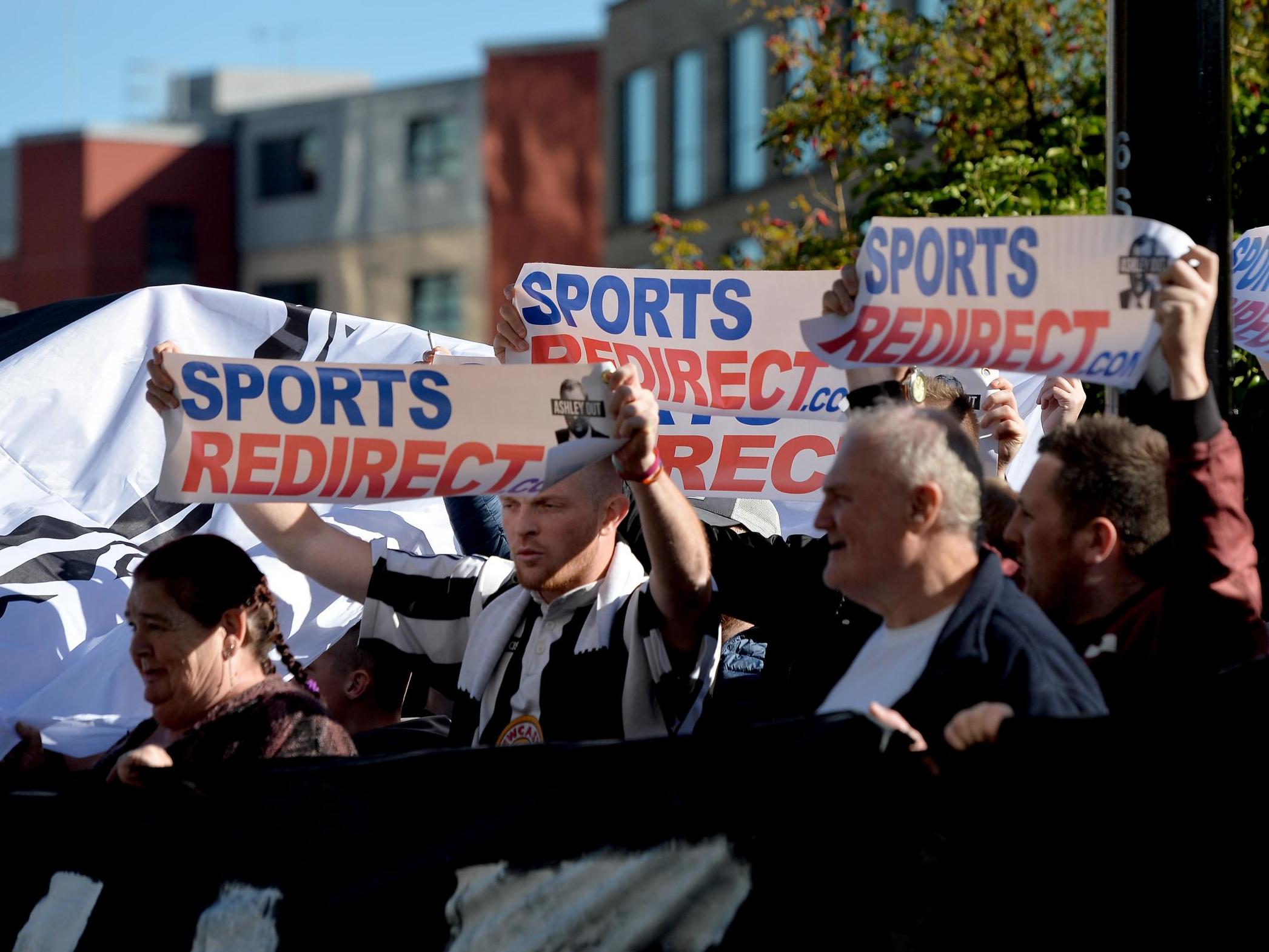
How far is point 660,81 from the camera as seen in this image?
30.0m

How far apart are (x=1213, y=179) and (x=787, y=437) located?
1.47m

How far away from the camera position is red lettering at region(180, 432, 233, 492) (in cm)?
378

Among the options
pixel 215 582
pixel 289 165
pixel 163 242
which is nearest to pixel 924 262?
pixel 215 582

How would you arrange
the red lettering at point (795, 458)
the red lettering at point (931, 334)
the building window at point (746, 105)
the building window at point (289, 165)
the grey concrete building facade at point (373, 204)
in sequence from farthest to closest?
the building window at point (289, 165) < the grey concrete building facade at point (373, 204) < the building window at point (746, 105) < the red lettering at point (795, 458) < the red lettering at point (931, 334)

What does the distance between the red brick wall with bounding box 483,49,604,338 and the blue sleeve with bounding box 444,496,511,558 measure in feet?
90.7

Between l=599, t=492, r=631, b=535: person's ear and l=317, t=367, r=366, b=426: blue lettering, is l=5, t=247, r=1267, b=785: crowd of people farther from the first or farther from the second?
l=317, t=367, r=366, b=426: blue lettering

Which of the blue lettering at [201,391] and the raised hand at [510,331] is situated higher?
the raised hand at [510,331]

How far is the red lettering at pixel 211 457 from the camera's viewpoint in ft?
12.4

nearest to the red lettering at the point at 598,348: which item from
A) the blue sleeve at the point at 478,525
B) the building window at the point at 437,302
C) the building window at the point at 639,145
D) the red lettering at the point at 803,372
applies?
the red lettering at the point at 803,372

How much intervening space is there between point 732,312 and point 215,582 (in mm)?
1499

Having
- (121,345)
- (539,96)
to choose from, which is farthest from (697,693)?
(539,96)

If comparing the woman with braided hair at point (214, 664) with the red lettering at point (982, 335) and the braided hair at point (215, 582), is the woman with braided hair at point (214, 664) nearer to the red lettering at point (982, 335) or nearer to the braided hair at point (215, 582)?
the braided hair at point (215, 582)

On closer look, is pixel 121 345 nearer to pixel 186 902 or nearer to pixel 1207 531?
pixel 186 902

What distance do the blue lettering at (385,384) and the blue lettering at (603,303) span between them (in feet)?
2.87
